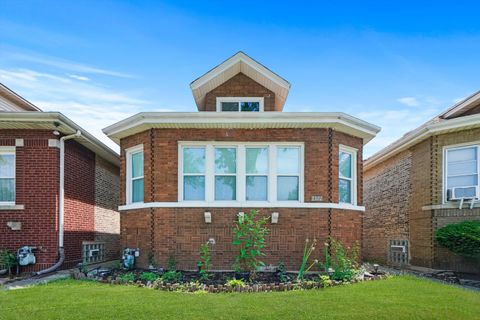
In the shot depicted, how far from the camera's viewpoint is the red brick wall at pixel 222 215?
31.3 ft

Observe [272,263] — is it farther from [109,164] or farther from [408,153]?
[109,164]

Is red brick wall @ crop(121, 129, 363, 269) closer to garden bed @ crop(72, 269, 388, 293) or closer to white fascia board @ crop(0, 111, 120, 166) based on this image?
garden bed @ crop(72, 269, 388, 293)

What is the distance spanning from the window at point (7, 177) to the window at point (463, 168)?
12.3 meters

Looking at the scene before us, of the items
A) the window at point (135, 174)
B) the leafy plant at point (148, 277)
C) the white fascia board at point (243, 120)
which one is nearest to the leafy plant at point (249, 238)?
the leafy plant at point (148, 277)

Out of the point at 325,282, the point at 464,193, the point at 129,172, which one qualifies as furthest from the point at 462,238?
the point at 129,172

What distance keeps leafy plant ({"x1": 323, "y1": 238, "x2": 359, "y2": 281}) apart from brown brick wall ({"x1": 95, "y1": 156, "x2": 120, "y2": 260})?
7.97 m

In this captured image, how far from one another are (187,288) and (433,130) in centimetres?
835

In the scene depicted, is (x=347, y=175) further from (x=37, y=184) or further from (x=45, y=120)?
(x=37, y=184)

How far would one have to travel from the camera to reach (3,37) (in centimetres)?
1098

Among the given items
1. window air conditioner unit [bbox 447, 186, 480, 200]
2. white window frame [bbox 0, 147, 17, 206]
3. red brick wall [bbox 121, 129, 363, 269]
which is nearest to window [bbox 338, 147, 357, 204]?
red brick wall [bbox 121, 129, 363, 269]

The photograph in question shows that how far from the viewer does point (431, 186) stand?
11289 millimetres

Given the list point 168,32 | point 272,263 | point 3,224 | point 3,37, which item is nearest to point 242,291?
point 272,263

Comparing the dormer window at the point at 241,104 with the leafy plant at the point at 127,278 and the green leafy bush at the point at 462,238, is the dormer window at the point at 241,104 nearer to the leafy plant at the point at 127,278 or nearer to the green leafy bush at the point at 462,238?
the leafy plant at the point at 127,278

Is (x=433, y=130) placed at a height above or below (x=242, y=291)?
above
